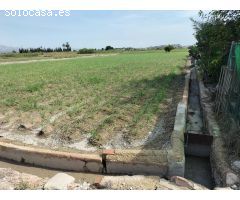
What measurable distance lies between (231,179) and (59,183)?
230 centimetres

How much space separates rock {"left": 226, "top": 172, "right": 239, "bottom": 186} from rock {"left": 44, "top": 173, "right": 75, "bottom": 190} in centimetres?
208

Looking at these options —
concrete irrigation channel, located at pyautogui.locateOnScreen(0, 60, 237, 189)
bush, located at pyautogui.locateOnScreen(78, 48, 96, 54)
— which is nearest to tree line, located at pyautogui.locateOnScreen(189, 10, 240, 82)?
concrete irrigation channel, located at pyautogui.locateOnScreen(0, 60, 237, 189)

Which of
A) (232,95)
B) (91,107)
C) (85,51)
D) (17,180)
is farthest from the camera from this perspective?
(85,51)

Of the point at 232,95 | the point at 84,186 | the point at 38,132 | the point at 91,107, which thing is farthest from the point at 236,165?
the point at 91,107

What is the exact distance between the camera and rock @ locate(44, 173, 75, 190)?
172 inches

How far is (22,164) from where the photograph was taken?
5.57m

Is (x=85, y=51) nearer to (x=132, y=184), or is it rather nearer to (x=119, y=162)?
(x=119, y=162)

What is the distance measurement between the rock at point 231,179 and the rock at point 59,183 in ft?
6.84

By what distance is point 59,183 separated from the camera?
4.48m

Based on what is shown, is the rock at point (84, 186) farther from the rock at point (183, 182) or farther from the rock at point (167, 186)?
the rock at point (183, 182)

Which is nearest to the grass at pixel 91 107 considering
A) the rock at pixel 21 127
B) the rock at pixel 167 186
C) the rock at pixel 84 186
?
the rock at pixel 21 127

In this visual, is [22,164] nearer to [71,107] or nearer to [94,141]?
[94,141]
